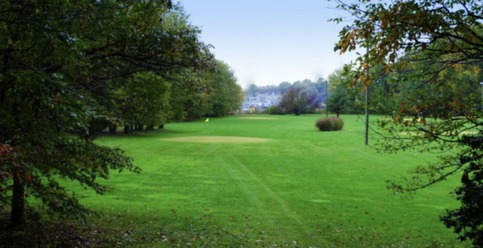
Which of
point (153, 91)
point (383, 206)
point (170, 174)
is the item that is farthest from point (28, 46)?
point (170, 174)

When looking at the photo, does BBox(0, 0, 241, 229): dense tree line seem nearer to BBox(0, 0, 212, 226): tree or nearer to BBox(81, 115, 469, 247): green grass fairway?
BBox(0, 0, 212, 226): tree

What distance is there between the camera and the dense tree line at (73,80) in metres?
5.14

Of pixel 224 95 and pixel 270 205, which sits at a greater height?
pixel 224 95

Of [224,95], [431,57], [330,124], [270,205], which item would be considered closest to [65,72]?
[431,57]

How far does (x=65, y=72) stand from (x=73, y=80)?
1.78ft

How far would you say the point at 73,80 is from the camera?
7.52 m

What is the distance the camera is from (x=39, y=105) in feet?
17.4

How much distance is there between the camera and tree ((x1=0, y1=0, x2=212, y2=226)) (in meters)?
5.09

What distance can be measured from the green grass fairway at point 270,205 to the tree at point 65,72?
7.60ft

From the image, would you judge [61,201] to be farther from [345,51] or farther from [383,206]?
[383,206]

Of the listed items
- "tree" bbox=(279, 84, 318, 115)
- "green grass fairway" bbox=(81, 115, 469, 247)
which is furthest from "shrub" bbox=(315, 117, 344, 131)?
"tree" bbox=(279, 84, 318, 115)

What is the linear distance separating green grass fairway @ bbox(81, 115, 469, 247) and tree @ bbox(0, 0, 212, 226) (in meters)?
2.32

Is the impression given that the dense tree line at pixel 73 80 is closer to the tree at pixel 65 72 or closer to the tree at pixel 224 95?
the tree at pixel 65 72

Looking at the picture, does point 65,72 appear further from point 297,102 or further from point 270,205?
point 297,102
